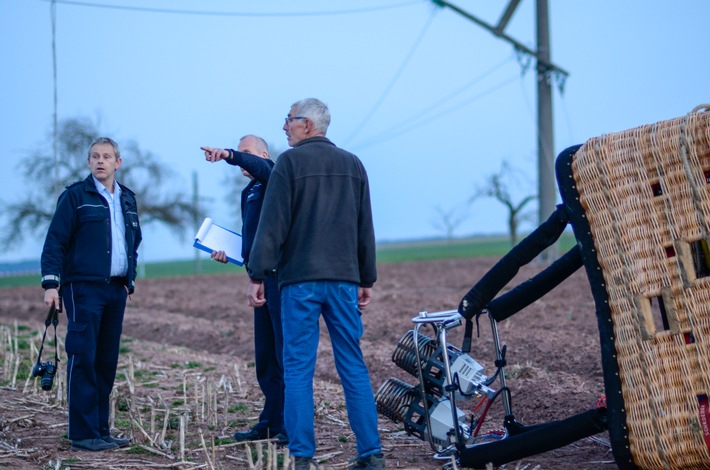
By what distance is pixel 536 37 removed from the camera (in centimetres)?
2678

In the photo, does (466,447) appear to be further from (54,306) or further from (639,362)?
(54,306)

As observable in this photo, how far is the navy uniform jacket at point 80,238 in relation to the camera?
246 inches

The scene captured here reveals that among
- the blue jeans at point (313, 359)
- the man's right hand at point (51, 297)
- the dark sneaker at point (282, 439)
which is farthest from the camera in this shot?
the dark sneaker at point (282, 439)

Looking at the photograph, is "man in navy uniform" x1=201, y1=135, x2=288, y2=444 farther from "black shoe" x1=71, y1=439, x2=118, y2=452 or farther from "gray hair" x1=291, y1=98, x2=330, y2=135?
"black shoe" x1=71, y1=439, x2=118, y2=452

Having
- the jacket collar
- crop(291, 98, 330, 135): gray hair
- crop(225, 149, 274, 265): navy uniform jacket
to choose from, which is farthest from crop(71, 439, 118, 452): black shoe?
crop(291, 98, 330, 135): gray hair

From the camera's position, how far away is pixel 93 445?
6211 millimetres

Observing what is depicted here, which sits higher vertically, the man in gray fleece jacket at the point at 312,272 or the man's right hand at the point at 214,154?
the man's right hand at the point at 214,154

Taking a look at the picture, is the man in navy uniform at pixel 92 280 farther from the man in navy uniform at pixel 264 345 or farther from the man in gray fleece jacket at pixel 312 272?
the man in gray fleece jacket at pixel 312 272

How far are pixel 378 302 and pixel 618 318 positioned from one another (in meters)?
13.8

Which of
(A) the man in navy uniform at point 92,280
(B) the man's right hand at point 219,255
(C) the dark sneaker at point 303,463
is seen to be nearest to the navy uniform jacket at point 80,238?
(A) the man in navy uniform at point 92,280

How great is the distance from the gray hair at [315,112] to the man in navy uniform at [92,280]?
5.71 ft

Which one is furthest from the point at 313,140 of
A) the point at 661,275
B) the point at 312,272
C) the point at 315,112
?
the point at 661,275

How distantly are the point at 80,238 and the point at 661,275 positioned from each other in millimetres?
4001

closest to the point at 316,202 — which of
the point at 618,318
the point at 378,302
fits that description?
the point at 618,318
